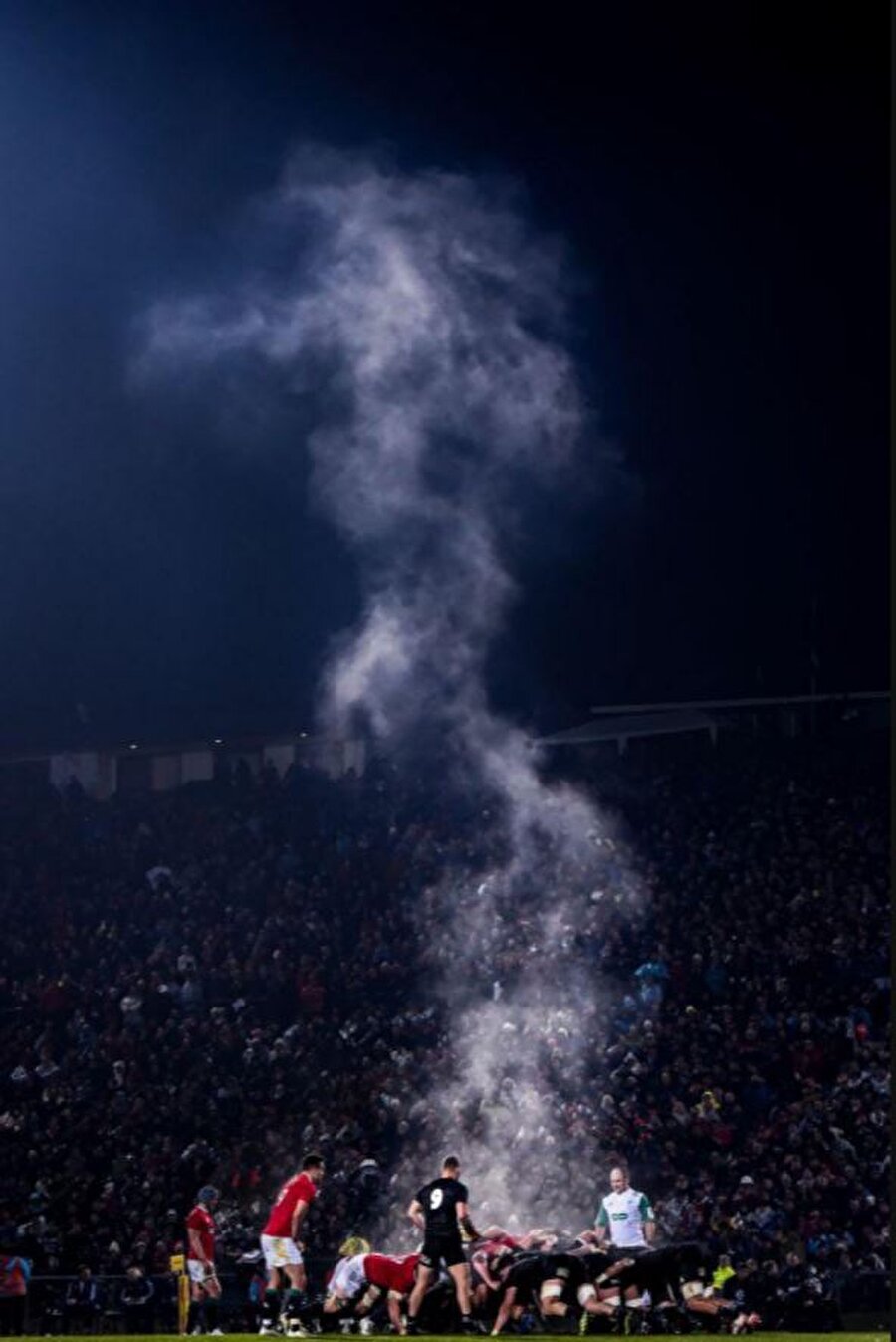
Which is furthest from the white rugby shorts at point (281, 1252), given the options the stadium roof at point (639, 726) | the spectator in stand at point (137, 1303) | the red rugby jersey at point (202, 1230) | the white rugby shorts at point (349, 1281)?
the stadium roof at point (639, 726)

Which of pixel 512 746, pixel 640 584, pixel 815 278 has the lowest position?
pixel 512 746

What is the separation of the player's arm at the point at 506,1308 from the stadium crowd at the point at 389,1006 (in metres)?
5.10

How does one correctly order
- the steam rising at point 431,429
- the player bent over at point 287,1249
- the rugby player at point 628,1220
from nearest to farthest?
the player bent over at point 287,1249 → the rugby player at point 628,1220 → the steam rising at point 431,429

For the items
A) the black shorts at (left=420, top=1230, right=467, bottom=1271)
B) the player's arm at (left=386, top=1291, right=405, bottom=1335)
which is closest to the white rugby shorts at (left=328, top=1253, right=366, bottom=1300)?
the player's arm at (left=386, top=1291, right=405, bottom=1335)

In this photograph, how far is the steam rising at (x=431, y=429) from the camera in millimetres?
33125

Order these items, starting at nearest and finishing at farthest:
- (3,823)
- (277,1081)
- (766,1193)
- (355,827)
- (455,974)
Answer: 1. (766,1193)
2. (277,1081)
3. (455,974)
4. (355,827)
5. (3,823)

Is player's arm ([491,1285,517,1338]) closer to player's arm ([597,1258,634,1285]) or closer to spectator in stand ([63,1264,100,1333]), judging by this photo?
player's arm ([597,1258,634,1285])

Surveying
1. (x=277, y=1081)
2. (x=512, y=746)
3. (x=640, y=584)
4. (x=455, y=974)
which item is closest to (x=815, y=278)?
(x=640, y=584)

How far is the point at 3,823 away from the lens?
1419 inches

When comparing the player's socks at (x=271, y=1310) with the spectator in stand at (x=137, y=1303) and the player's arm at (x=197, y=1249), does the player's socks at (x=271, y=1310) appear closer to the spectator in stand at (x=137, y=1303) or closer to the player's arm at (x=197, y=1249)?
the player's arm at (x=197, y=1249)

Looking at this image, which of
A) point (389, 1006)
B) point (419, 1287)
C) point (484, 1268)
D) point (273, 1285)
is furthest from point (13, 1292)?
point (389, 1006)

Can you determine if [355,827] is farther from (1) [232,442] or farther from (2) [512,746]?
(1) [232,442]

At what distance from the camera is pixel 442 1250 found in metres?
17.2

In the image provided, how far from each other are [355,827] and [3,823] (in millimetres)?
5964
